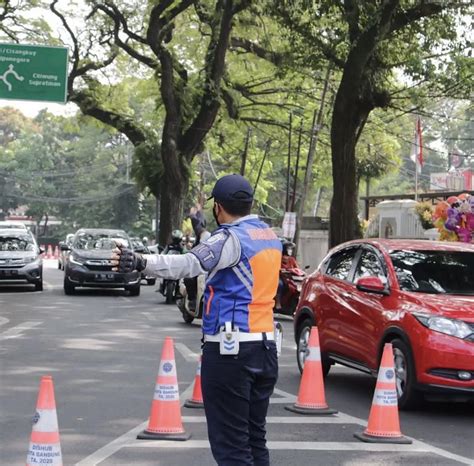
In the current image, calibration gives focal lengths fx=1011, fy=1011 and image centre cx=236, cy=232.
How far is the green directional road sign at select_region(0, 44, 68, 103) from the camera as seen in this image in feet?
85.1

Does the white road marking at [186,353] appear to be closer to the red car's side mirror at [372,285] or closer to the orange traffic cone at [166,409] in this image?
the red car's side mirror at [372,285]

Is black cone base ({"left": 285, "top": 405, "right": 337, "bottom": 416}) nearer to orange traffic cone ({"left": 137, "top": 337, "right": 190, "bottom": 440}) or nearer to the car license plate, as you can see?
orange traffic cone ({"left": 137, "top": 337, "right": 190, "bottom": 440})

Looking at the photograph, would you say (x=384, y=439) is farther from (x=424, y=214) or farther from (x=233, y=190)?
(x=424, y=214)

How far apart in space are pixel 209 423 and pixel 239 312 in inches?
23.9

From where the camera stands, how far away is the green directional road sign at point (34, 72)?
25938mm

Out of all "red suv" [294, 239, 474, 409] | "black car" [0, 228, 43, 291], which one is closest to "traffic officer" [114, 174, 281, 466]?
"red suv" [294, 239, 474, 409]

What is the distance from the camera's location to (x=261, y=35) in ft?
100

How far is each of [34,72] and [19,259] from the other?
487cm

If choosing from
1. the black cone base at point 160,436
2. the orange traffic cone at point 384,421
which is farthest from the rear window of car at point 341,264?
the black cone base at point 160,436

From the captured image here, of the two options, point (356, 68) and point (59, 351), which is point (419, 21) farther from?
point (59, 351)

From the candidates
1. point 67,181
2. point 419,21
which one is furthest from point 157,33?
point 67,181

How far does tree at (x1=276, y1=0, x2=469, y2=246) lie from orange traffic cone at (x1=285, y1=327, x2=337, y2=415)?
12.2m

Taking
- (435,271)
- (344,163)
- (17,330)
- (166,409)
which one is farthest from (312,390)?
(344,163)

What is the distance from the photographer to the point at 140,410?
9258mm
